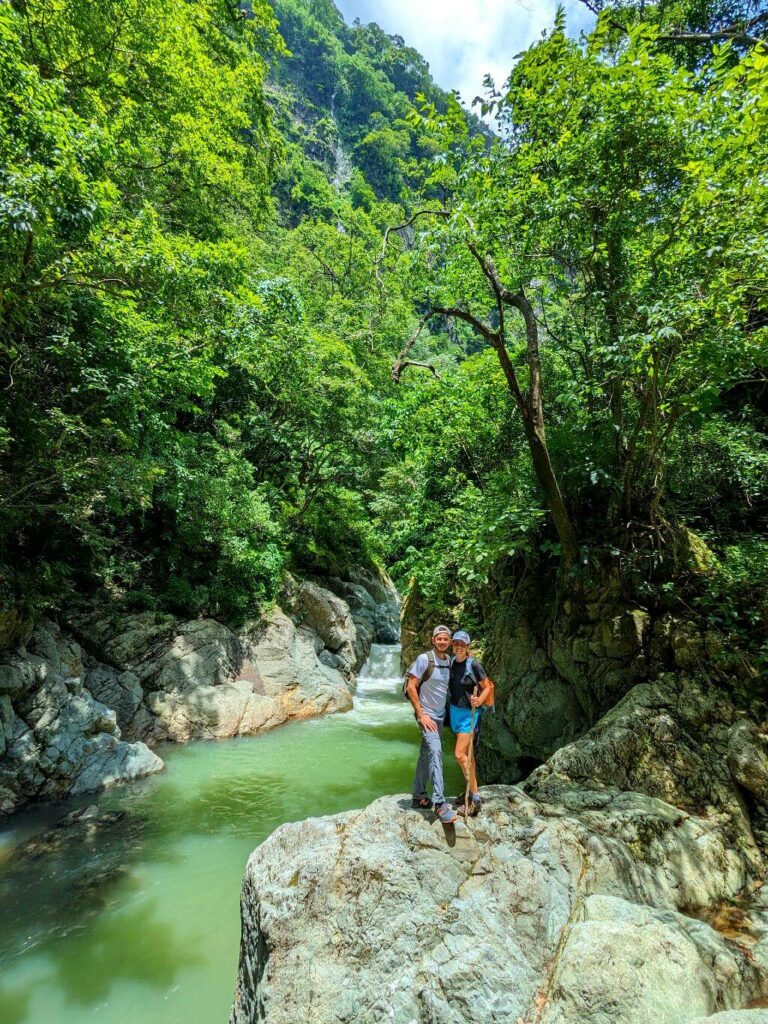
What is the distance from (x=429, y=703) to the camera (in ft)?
15.2

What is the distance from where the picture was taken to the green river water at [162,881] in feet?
15.7

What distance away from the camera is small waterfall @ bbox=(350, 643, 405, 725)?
13727 millimetres

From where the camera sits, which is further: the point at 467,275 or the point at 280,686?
the point at 280,686

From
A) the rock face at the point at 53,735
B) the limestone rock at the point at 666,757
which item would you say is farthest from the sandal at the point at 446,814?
the rock face at the point at 53,735

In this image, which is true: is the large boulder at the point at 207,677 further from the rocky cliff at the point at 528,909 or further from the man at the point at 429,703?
the man at the point at 429,703

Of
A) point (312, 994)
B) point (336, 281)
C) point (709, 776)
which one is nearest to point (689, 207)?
point (709, 776)

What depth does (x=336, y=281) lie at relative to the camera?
80.9 feet

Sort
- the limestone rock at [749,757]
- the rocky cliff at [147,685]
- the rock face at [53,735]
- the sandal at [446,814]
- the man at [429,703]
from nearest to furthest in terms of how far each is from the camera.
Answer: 1. the sandal at [446,814]
2. the man at [429,703]
3. the limestone rock at [749,757]
4. the rock face at [53,735]
5. the rocky cliff at [147,685]

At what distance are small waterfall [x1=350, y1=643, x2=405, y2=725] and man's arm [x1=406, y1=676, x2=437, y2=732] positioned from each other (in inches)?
365

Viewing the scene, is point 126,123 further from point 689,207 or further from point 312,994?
point 312,994

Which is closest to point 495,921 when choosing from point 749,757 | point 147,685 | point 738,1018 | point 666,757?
point 738,1018

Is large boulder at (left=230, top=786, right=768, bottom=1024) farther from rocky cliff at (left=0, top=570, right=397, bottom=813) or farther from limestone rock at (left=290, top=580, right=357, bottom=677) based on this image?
limestone rock at (left=290, top=580, right=357, bottom=677)

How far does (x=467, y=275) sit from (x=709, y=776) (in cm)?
738

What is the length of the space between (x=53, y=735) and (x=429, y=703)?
7400mm
